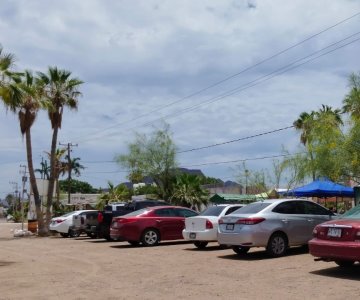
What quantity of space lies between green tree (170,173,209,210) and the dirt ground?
2150 centimetres

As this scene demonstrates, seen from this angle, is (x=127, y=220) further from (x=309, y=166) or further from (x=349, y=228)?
(x=349, y=228)

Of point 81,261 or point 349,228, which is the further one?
point 81,261

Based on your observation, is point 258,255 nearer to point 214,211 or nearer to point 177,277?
point 214,211

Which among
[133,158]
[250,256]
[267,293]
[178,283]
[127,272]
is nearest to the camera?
[267,293]

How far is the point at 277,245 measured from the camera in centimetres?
1395

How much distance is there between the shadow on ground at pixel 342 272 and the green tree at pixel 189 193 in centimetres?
2607

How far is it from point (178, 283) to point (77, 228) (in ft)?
52.6

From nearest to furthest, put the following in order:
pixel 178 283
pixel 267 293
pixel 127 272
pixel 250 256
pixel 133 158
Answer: pixel 267 293, pixel 178 283, pixel 127 272, pixel 250 256, pixel 133 158

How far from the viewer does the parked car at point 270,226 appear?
13547 mm

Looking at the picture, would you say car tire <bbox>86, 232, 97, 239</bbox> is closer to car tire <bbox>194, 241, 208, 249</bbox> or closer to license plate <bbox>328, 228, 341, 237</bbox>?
car tire <bbox>194, 241, 208, 249</bbox>

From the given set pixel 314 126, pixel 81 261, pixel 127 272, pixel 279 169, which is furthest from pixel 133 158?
pixel 127 272

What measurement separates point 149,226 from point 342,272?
9.14m

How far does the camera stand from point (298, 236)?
14297mm

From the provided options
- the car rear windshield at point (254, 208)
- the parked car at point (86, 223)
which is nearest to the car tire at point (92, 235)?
the parked car at point (86, 223)
